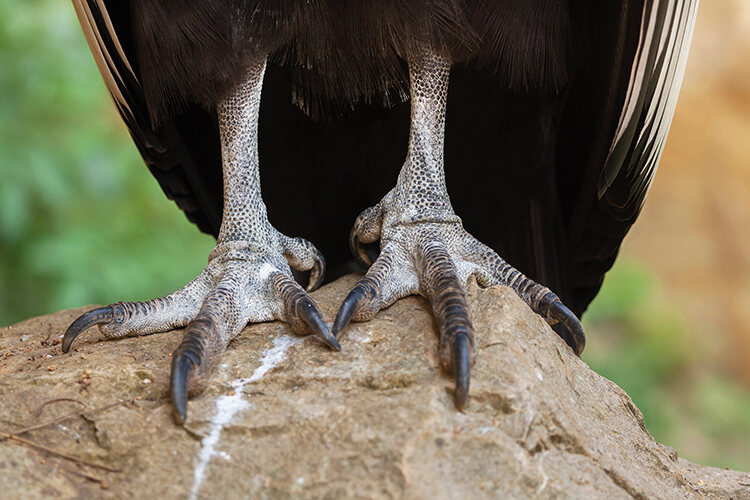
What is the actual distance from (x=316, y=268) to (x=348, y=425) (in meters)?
0.98

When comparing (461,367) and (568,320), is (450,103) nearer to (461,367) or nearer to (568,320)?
(568,320)

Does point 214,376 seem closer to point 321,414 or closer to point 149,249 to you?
point 321,414

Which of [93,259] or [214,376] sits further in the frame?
[93,259]

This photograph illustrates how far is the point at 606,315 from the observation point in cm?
525

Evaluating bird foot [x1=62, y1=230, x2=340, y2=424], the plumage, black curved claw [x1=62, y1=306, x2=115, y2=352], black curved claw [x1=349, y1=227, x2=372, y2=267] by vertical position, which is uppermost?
the plumage

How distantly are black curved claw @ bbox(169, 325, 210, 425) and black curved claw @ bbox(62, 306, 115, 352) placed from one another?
0.90 feet

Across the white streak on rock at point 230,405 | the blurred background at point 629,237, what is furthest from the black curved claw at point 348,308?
the blurred background at point 629,237

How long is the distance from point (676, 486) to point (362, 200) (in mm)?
1336

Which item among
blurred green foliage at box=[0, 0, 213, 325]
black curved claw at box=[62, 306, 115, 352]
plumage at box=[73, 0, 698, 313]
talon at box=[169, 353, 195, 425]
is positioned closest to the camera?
talon at box=[169, 353, 195, 425]

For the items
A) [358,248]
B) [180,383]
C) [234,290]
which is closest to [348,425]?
[180,383]

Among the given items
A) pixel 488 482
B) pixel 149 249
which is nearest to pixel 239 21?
pixel 488 482

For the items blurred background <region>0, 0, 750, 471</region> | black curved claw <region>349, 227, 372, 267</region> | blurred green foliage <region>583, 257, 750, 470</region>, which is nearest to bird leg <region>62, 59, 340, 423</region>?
black curved claw <region>349, 227, 372, 267</region>

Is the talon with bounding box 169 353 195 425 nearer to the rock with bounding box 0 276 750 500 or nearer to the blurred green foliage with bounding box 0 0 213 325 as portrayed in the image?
the rock with bounding box 0 276 750 500

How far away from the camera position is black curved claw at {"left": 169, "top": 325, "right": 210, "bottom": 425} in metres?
1.33
